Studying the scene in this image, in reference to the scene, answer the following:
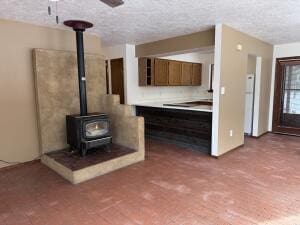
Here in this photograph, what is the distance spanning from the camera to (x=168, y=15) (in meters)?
3.22

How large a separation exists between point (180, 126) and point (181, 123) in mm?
79

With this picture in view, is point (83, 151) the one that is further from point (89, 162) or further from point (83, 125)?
point (83, 125)

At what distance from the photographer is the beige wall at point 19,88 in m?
3.40

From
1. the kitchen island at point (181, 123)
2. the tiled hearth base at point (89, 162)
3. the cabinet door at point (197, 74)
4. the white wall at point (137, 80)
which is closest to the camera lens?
the tiled hearth base at point (89, 162)

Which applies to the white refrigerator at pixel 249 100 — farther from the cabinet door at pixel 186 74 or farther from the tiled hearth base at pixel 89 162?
the tiled hearth base at pixel 89 162

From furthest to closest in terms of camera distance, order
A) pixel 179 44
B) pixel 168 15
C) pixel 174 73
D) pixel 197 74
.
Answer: pixel 197 74 → pixel 174 73 → pixel 179 44 → pixel 168 15

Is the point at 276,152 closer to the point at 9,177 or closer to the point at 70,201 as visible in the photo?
the point at 70,201

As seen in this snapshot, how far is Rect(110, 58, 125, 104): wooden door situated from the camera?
569 cm

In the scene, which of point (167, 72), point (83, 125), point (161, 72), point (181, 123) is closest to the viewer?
point (83, 125)

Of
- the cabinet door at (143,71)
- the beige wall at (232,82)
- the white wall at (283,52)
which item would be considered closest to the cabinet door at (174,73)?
the cabinet door at (143,71)

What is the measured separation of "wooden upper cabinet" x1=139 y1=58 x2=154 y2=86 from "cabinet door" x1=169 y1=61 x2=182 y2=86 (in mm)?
729

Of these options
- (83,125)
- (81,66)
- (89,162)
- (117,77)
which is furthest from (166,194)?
(117,77)

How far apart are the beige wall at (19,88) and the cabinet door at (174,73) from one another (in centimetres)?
329

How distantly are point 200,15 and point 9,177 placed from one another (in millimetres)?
3832
